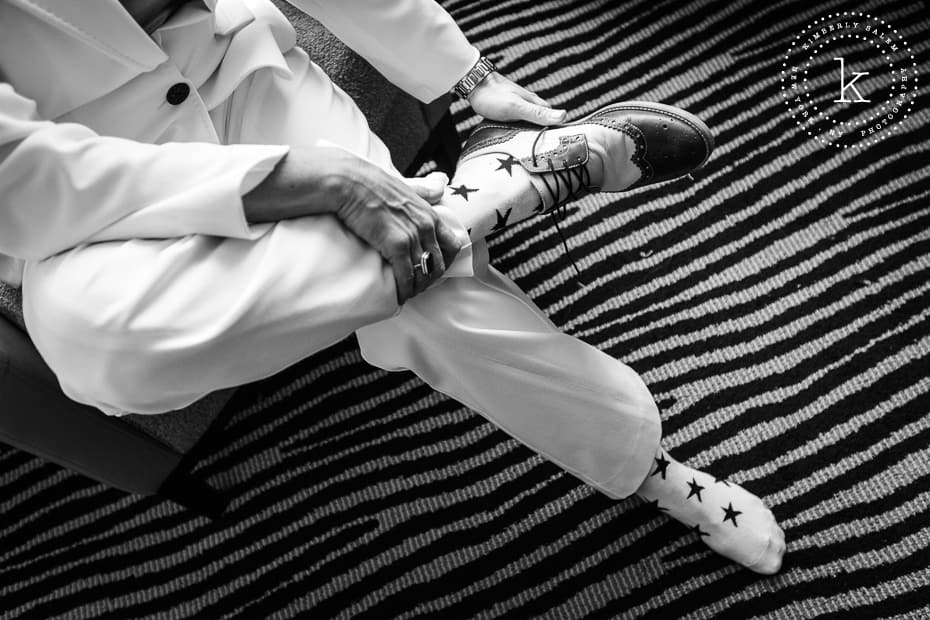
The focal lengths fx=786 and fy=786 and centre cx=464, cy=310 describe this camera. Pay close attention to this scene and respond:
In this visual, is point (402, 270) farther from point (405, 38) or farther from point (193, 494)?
point (193, 494)

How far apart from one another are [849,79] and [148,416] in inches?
43.4

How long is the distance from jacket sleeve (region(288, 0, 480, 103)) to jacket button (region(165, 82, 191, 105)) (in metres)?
0.19

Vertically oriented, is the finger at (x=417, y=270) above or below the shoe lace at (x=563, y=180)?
below

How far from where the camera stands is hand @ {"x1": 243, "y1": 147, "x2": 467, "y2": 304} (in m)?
0.65

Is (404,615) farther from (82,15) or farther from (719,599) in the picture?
(82,15)

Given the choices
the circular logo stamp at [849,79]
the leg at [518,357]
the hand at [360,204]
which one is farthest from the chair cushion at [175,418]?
the circular logo stamp at [849,79]

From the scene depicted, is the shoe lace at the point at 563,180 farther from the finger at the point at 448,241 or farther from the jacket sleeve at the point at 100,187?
the jacket sleeve at the point at 100,187

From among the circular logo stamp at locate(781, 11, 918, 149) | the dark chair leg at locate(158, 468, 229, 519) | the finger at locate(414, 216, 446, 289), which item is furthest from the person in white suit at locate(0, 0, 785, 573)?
the circular logo stamp at locate(781, 11, 918, 149)

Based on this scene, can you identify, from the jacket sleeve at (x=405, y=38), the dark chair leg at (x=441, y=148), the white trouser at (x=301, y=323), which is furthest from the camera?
the dark chair leg at (x=441, y=148)

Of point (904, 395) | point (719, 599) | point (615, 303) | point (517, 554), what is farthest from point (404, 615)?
point (904, 395)

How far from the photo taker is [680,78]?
1255mm

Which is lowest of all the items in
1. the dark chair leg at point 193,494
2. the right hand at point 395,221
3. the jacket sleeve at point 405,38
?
the dark chair leg at point 193,494

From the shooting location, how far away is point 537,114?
845mm

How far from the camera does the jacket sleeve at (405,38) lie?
0.83 metres
